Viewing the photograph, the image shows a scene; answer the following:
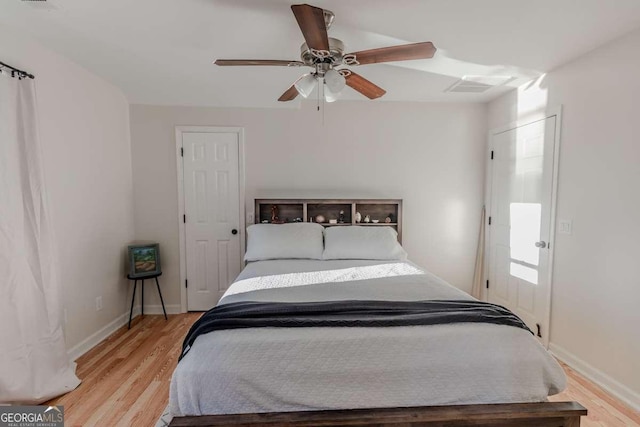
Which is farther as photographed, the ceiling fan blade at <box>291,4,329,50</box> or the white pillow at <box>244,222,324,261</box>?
the white pillow at <box>244,222,324,261</box>

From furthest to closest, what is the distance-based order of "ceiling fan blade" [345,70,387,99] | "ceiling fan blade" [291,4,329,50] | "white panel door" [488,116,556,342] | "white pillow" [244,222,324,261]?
"white pillow" [244,222,324,261], "white panel door" [488,116,556,342], "ceiling fan blade" [345,70,387,99], "ceiling fan blade" [291,4,329,50]

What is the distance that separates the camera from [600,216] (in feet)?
6.86

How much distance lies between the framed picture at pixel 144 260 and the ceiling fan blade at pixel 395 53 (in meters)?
2.77

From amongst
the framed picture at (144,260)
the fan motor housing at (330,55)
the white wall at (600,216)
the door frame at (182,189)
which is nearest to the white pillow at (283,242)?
the door frame at (182,189)

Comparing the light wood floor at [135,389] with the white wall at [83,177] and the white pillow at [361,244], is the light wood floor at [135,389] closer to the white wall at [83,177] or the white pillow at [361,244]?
the white wall at [83,177]

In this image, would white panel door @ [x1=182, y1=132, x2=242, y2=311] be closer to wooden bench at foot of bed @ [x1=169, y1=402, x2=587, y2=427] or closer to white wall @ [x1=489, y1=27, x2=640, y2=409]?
wooden bench at foot of bed @ [x1=169, y1=402, x2=587, y2=427]

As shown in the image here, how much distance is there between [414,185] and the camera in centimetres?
339

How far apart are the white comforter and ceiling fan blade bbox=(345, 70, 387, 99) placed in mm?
1614

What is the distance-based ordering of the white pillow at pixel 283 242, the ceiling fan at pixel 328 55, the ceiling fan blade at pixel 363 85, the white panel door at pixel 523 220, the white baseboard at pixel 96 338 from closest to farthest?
1. the ceiling fan at pixel 328 55
2. the ceiling fan blade at pixel 363 85
3. the white baseboard at pixel 96 338
4. the white panel door at pixel 523 220
5. the white pillow at pixel 283 242

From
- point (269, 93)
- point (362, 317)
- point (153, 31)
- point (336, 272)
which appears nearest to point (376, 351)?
point (362, 317)

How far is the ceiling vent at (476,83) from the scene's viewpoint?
265 cm

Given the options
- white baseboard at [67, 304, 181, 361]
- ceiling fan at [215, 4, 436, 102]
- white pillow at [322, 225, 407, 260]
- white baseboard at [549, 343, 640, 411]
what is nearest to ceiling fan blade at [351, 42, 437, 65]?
ceiling fan at [215, 4, 436, 102]

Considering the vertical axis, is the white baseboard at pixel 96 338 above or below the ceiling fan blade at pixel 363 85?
below

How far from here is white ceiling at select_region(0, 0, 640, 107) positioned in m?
1.65
